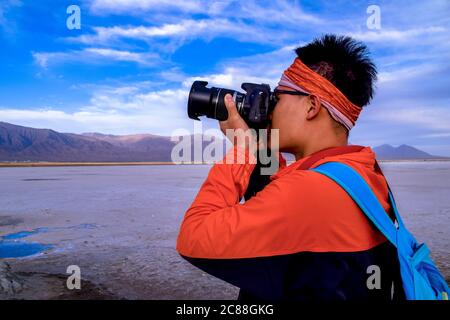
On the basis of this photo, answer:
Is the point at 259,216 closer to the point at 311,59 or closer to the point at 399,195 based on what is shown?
the point at 311,59

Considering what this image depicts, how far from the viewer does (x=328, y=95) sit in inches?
45.8

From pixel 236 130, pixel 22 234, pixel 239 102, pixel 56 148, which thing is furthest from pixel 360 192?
pixel 56 148

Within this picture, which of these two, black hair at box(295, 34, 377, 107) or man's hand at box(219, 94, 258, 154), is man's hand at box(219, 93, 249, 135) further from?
black hair at box(295, 34, 377, 107)

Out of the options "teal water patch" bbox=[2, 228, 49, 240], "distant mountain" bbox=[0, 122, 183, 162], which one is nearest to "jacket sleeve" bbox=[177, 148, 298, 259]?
"teal water patch" bbox=[2, 228, 49, 240]

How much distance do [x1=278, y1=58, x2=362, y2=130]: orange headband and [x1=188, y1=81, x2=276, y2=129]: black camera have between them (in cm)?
13

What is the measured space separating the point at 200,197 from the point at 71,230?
6.54 meters

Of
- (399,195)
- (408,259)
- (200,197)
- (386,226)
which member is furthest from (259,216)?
(399,195)

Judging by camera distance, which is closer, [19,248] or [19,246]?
[19,248]

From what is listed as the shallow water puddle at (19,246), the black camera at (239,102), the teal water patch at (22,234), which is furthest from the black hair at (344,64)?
the teal water patch at (22,234)

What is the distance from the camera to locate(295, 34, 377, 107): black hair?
1198mm

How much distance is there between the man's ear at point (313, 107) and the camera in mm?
1175

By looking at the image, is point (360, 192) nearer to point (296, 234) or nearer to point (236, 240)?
point (296, 234)

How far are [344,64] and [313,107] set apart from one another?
0.59 ft

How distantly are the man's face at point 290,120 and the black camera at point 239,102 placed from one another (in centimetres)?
5
